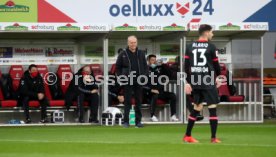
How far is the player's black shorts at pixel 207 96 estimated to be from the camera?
14.6 meters

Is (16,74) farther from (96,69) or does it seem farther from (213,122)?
(213,122)

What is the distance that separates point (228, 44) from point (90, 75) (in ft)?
16.3

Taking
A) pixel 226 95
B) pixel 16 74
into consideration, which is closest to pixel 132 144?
pixel 16 74

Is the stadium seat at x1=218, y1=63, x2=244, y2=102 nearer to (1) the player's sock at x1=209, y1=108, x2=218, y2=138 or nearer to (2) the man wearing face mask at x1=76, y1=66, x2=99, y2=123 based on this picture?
(2) the man wearing face mask at x1=76, y1=66, x2=99, y2=123

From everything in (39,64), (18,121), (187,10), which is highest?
(187,10)

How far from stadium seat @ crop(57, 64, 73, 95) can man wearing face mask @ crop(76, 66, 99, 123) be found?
2.76 feet

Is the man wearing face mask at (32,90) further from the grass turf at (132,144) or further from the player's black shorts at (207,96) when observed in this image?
the player's black shorts at (207,96)

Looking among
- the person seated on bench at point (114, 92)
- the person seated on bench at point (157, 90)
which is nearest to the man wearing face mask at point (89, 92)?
the person seated on bench at point (114, 92)

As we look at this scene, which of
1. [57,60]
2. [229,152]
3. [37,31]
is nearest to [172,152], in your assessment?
[229,152]

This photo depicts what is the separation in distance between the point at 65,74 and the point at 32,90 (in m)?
1.46

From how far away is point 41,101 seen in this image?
23.0 metres

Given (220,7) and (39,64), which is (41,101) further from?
(220,7)

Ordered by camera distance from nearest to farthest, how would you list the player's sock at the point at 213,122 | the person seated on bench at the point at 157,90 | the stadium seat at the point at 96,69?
the player's sock at the point at 213,122 < the person seated on bench at the point at 157,90 < the stadium seat at the point at 96,69

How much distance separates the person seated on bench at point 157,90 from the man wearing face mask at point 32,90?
9.80 ft
